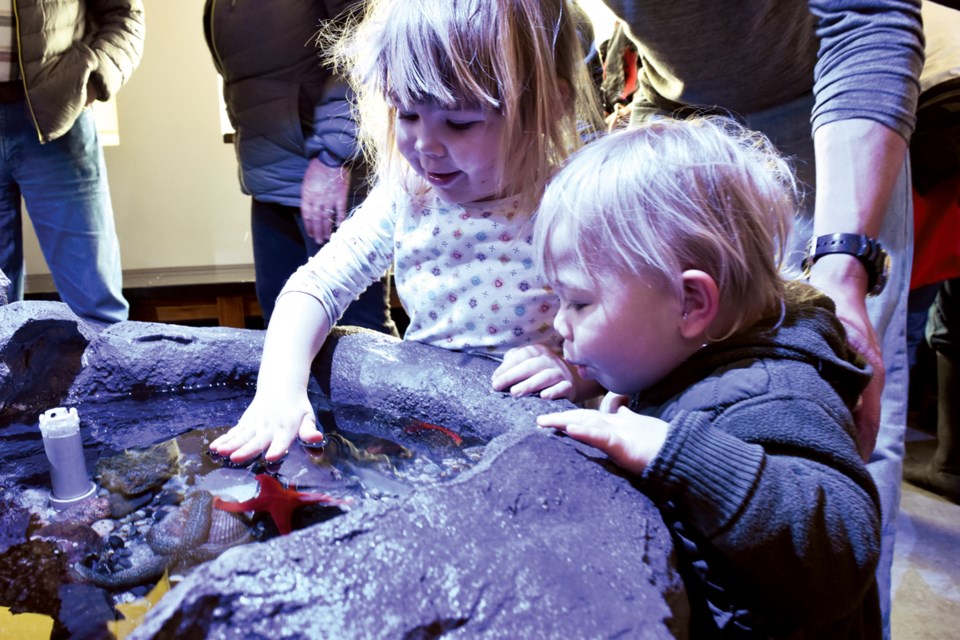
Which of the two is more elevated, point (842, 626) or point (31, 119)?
point (31, 119)

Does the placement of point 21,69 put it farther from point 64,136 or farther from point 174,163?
point 174,163

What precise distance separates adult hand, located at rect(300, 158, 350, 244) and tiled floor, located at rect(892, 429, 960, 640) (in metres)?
1.90

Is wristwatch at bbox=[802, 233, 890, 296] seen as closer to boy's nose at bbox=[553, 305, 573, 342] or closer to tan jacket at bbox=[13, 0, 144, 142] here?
boy's nose at bbox=[553, 305, 573, 342]

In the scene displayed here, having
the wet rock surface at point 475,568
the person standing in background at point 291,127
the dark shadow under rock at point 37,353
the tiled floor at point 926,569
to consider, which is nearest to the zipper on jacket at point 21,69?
the person standing in background at point 291,127

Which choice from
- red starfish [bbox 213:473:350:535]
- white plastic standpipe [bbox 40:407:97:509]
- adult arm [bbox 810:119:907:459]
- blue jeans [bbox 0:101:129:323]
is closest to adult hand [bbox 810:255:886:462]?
adult arm [bbox 810:119:907:459]

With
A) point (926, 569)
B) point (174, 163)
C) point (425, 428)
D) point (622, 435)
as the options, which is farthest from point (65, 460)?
point (174, 163)

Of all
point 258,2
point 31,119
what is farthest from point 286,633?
point 31,119

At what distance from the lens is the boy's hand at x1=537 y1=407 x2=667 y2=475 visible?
0.76 meters

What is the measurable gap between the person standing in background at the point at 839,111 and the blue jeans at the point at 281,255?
2.99 feet

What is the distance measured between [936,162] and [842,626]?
1390 millimetres

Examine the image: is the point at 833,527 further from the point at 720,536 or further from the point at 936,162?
the point at 936,162

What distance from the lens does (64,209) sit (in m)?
2.31

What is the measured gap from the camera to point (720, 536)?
710 millimetres

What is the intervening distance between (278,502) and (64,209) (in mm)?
1811
